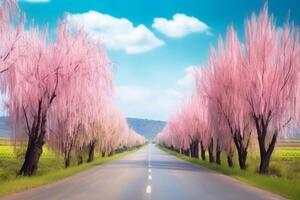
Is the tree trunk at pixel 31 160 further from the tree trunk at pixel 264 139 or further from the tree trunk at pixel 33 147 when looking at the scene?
the tree trunk at pixel 264 139

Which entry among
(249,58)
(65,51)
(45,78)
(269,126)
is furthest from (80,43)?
(269,126)

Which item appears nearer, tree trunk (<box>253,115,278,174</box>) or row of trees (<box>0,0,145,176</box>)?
row of trees (<box>0,0,145,176</box>)

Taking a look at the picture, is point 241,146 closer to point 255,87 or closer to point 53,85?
point 255,87

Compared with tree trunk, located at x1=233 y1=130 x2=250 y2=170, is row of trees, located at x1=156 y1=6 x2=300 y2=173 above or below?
above

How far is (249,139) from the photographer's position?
3225cm

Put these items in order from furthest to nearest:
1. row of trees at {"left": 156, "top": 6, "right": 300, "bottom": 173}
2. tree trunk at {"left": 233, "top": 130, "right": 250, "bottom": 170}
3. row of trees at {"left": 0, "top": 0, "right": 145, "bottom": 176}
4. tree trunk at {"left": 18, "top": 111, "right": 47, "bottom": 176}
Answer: tree trunk at {"left": 233, "top": 130, "right": 250, "bottom": 170} → row of trees at {"left": 156, "top": 6, "right": 300, "bottom": 173} → tree trunk at {"left": 18, "top": 111, "right": 47, "bottom": 176} → row of trees at {"left": 0, "top": 0, "right": 145, "bottom": 176}

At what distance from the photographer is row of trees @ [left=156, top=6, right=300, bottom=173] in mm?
25297

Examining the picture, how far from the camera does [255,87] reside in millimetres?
26578

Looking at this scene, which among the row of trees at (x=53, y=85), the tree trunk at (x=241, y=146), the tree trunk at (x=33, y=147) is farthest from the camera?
the tree trunk at (x=241, y=146)

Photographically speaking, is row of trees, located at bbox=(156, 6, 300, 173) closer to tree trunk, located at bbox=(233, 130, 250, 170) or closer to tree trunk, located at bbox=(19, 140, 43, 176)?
tree trunk, located at bbox=(233, 130, 250, 170)

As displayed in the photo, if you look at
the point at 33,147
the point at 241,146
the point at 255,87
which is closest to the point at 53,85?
the point at 33,147

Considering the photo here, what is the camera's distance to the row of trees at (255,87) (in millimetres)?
25297

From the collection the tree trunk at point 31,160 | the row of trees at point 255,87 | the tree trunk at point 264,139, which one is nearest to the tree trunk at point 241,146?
the row of trees at point 255,87

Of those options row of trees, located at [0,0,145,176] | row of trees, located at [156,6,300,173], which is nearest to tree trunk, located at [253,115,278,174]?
row of trees, located at [156,6,300,173]
